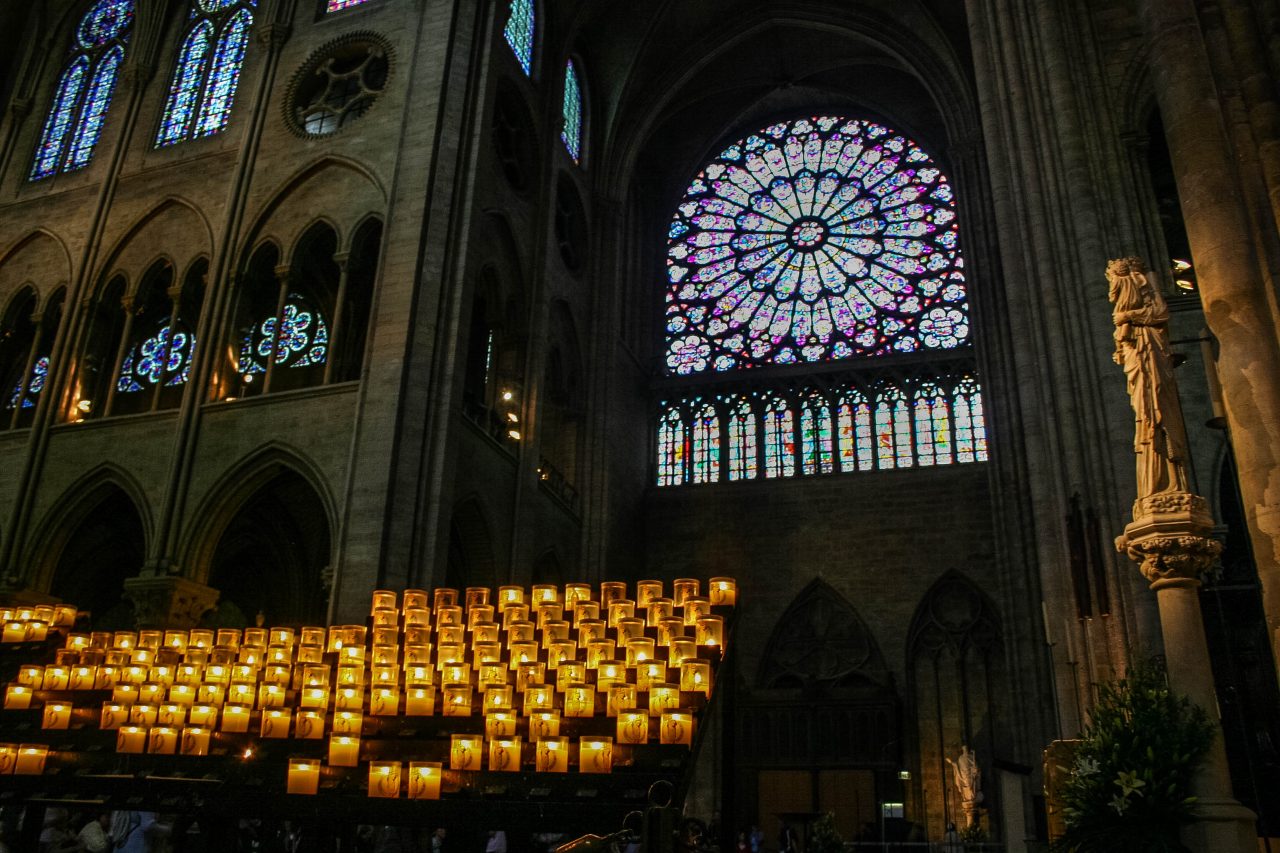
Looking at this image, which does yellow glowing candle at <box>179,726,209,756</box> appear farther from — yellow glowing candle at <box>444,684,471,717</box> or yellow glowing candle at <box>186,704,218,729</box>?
yellow glowing candle at <box>444,684,471,717</box>

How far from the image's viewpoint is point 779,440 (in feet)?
76.0

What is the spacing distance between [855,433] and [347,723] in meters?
16.0

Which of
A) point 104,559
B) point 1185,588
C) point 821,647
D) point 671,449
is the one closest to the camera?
point 1185,588

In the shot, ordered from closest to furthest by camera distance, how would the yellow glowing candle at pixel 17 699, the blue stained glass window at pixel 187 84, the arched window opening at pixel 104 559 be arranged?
the yellow glowing candle at pixel 17 699 < the arched window opening at pixel 104 559 < the blue stained glass window at pixel 187 84

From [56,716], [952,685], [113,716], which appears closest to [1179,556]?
[113,716]

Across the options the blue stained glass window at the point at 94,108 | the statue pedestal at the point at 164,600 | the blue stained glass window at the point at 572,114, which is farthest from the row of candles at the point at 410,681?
the blue stained glass window at the point at 572,114

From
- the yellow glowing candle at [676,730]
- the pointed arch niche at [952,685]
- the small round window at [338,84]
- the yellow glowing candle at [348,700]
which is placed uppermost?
the small round window at [338,84]

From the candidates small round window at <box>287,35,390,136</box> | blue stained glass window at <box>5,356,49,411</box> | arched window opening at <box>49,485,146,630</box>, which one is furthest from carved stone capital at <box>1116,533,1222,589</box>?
blue stained glass window at <box>5,356,49,411</box>

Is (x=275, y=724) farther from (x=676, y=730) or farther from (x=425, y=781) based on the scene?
(x=676, y=730)

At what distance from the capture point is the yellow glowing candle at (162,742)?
883 centimetres

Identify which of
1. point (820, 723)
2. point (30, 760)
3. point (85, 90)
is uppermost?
point (85, 90)

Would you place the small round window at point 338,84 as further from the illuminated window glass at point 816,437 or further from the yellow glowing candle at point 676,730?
the yellow glowing candle at point 676,730

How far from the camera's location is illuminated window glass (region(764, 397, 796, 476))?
75.2 ft

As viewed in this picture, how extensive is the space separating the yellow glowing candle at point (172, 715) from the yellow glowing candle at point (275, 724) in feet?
2.42
